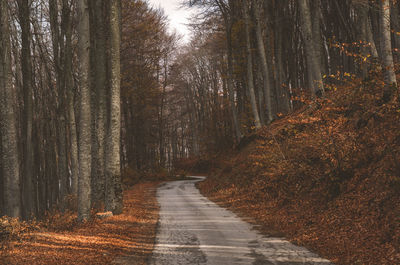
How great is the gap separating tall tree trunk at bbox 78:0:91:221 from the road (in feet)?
9.07

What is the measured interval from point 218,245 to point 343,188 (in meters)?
4.14

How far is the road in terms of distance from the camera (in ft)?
21.3

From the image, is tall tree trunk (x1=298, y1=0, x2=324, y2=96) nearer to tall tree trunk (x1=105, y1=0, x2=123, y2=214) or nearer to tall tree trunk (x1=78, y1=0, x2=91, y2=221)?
tall tree trunk (x1=105, y1=0, x2=123, y2=214)

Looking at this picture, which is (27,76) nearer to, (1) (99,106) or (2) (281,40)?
(1) (99,106)

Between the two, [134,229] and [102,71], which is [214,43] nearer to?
[102,71]

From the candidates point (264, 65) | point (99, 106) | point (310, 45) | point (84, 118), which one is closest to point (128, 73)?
point (264, 65)

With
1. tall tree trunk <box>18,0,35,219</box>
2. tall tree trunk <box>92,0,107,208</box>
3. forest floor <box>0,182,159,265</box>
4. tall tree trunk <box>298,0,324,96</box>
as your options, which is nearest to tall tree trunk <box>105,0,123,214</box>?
forest floor <box>0,182,159,265</box>

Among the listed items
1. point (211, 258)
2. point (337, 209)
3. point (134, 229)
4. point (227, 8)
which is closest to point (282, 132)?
point (337, 209)

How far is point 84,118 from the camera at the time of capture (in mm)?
10898

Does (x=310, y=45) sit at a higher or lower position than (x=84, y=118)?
higher

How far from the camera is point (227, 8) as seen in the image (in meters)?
27.0

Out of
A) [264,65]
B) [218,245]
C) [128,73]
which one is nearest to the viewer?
[218,245]

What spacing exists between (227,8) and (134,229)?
22084 millimetres

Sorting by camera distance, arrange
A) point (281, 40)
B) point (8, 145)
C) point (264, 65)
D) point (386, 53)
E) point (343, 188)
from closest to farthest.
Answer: point (343, 188), point (386, 53), point (8, 145), point (264, 65), point (281, 40)
